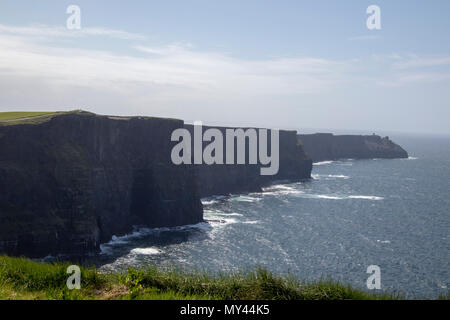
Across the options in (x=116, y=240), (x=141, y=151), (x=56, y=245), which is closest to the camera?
(x=56, y=245)

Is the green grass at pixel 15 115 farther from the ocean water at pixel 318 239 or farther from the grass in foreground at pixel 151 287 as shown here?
the grass in foreground at pixel 151 287

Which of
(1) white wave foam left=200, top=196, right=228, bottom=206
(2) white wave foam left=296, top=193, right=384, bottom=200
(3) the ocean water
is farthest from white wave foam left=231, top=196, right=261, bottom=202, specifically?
(2) white wave foam left=296, top=193, right=384, bottom=200

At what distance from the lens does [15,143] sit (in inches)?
2638

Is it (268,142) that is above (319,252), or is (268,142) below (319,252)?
above

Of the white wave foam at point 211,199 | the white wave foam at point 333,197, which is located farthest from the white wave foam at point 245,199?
the white wave foam at point 333,197

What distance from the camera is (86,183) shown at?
70.5 meters

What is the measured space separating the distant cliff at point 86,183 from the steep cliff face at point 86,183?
0.14 m

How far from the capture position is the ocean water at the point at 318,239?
59.5 metres

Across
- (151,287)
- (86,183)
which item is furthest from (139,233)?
(151,287)

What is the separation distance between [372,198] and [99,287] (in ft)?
377

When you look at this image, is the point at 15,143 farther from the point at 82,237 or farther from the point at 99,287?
the point at 99,287

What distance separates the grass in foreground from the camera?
619 inches

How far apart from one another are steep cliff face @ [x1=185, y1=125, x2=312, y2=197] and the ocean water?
6413 mm
